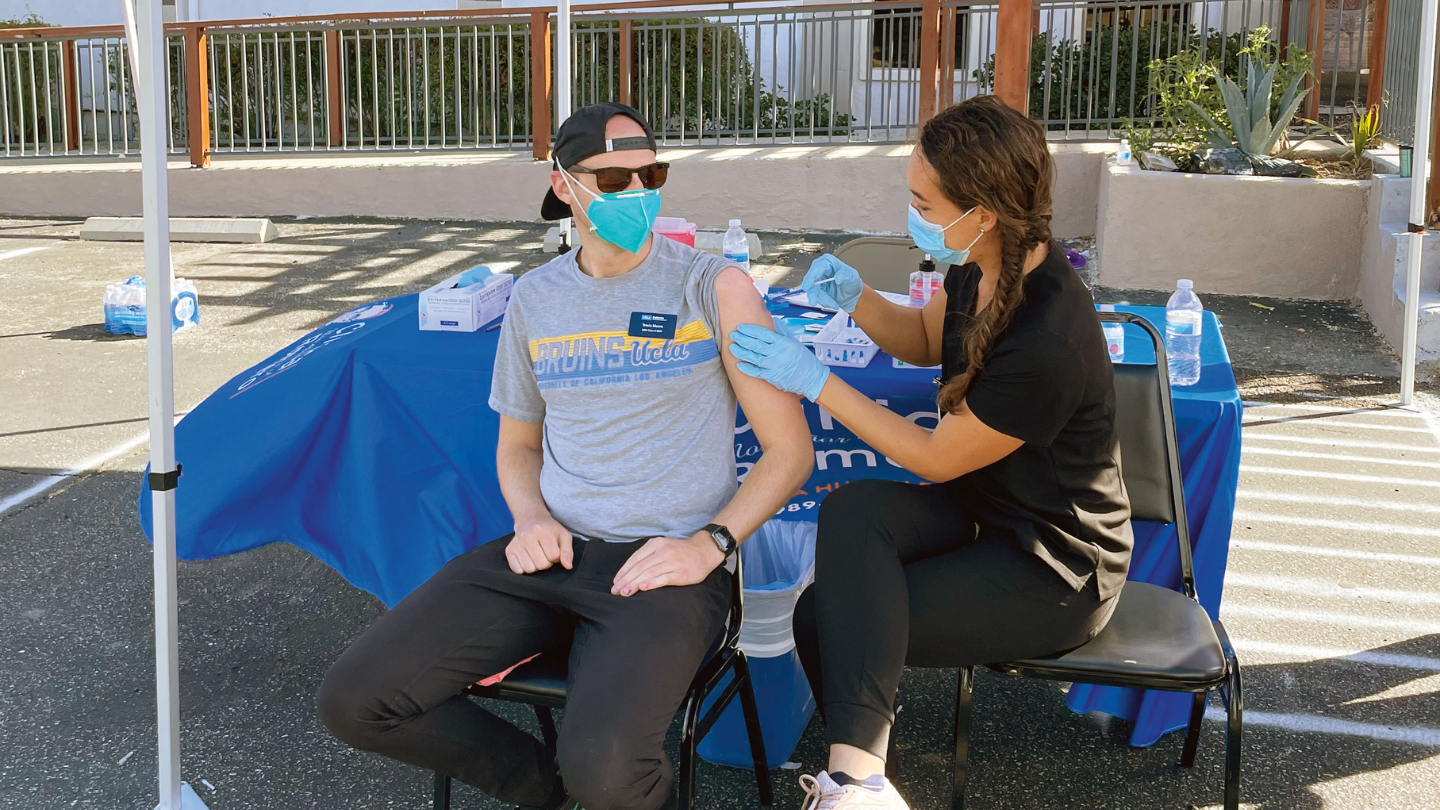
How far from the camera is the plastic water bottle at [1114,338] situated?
284cm

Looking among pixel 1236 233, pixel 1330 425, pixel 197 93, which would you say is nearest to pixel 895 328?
pixel 1330 425

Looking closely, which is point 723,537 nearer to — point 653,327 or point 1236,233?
point 653,327

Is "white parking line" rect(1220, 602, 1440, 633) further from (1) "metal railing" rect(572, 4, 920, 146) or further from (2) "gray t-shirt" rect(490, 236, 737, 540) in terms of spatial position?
(1) "metal railing" rect(572, 4, 920, 146)

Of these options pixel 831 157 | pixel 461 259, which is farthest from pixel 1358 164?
pixel 461 259

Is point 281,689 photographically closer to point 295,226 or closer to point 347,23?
point 295,226

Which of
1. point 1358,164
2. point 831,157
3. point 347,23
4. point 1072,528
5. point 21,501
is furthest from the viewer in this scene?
point 347,23

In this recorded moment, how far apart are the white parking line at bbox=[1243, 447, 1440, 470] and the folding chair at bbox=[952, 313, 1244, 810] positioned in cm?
251

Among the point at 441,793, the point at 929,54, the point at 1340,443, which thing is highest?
the point at 929,54

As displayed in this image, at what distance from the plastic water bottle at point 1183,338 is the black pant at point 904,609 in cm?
87

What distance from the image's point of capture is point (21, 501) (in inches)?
173

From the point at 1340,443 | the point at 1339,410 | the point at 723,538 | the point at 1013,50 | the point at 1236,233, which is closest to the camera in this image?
the point at 723,538

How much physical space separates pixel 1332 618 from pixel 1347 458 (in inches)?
63.4

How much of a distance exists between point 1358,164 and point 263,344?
6.97 meters

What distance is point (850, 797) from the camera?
6.63 feet
